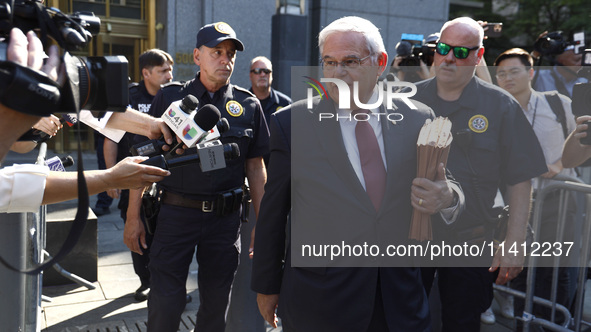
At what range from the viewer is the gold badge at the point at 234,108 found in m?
3.62

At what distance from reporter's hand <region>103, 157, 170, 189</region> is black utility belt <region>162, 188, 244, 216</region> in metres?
1.11

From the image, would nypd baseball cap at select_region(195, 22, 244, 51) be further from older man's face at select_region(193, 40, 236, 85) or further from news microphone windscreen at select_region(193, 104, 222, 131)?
news microphone windscreen at select_region(193, 104, 222, 131)

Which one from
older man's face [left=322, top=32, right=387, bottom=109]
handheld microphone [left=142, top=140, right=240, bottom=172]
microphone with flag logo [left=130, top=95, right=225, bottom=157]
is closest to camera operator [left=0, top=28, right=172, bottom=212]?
handheld microphone [left=142, top=140, right=240, bottom=172]

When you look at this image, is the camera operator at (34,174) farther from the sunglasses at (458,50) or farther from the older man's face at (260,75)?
the older man's face at (260,75)

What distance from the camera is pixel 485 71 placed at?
4023 mm

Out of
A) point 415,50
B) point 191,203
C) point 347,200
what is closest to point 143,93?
point 191,203

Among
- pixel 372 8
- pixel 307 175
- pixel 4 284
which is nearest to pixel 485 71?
pixel 307 175

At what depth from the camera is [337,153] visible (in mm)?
2297

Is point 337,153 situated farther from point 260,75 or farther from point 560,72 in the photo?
point 560,72

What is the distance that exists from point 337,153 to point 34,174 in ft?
4.02

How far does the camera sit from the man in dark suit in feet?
7.35

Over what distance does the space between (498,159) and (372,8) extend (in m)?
10.8

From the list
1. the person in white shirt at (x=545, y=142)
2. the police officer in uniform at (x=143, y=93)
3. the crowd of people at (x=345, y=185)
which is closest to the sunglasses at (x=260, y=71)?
the police officer in uniform at (x=143, y=93)

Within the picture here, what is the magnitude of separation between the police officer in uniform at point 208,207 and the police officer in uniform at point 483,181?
132 cm
